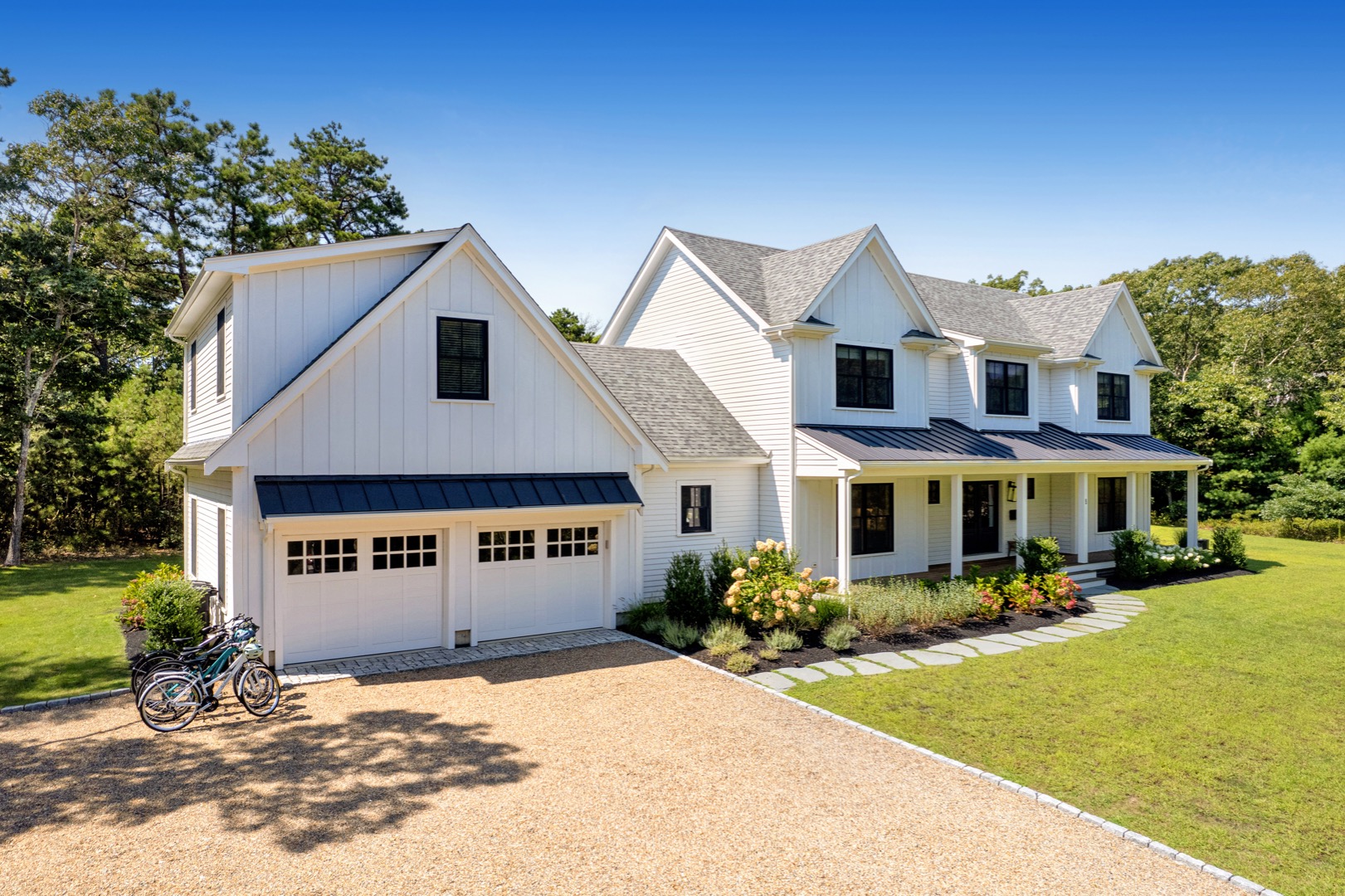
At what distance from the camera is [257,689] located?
31.4 ft

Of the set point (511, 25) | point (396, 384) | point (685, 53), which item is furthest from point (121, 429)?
point (685, 53)

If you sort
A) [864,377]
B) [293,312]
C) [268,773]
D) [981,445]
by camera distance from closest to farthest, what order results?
[268,773]
[293,312]
[864,377]
[981,445]

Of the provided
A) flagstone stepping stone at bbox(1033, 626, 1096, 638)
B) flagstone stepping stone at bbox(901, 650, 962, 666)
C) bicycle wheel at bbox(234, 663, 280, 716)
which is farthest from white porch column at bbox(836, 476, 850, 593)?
bicycle wheel at bbox(234, 663, 280, 716)

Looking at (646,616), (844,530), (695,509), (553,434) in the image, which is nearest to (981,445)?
(844,530)

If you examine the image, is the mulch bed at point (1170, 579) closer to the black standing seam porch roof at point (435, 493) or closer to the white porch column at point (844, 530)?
the white porch column at point (844, 530)

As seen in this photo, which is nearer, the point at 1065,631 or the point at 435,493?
the point at 435,493

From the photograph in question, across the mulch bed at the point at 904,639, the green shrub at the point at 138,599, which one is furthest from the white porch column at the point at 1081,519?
the green shrub at the point at 138,599

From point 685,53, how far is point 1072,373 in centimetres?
1697

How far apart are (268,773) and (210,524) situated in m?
8.00

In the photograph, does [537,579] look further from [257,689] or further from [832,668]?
[832,668]

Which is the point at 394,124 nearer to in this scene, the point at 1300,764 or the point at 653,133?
the point at 653,133

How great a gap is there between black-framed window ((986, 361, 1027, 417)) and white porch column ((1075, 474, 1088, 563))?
Answer: 2.74 metres

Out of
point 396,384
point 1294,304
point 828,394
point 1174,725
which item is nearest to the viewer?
point 1174,725

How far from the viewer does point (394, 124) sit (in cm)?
1450
